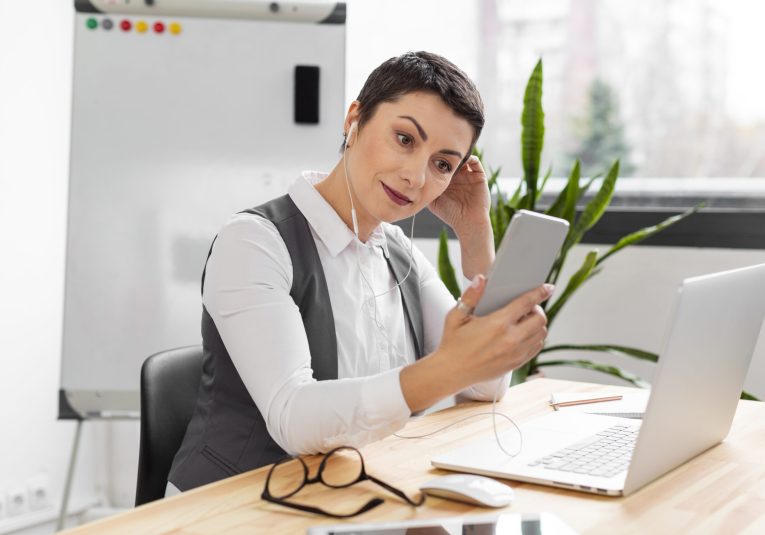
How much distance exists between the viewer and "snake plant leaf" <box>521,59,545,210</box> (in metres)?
2.56

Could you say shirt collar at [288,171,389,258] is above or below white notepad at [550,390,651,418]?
above

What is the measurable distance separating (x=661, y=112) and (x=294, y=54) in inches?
49.5

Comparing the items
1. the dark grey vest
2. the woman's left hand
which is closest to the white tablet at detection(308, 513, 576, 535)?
the dark grey vest

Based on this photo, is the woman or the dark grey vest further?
the dark grey vest

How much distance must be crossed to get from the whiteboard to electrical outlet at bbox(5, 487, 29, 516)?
1.22 feet

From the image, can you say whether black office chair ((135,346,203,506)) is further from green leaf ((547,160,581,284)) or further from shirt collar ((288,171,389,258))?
green leaf ((547,160,581,284))

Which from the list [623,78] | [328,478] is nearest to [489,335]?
[328,478]

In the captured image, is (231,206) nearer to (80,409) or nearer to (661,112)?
(80,409)

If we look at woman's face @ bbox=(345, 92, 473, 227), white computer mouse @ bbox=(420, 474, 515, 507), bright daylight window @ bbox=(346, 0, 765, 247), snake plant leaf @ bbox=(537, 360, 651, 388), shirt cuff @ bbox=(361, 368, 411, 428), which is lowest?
snake plant leaf @ bbox=(537, 360, 651, 388)

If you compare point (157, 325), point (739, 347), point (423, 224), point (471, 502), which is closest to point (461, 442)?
point (471, 502)

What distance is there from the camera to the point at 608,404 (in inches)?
61.9

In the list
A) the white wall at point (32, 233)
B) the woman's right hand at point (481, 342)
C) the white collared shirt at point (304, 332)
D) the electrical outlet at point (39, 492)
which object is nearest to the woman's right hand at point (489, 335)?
the woman's right hand at point (481, 342)

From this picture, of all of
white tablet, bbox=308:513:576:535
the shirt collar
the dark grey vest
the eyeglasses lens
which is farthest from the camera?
the shirt collar

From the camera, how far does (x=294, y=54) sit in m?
2.59
